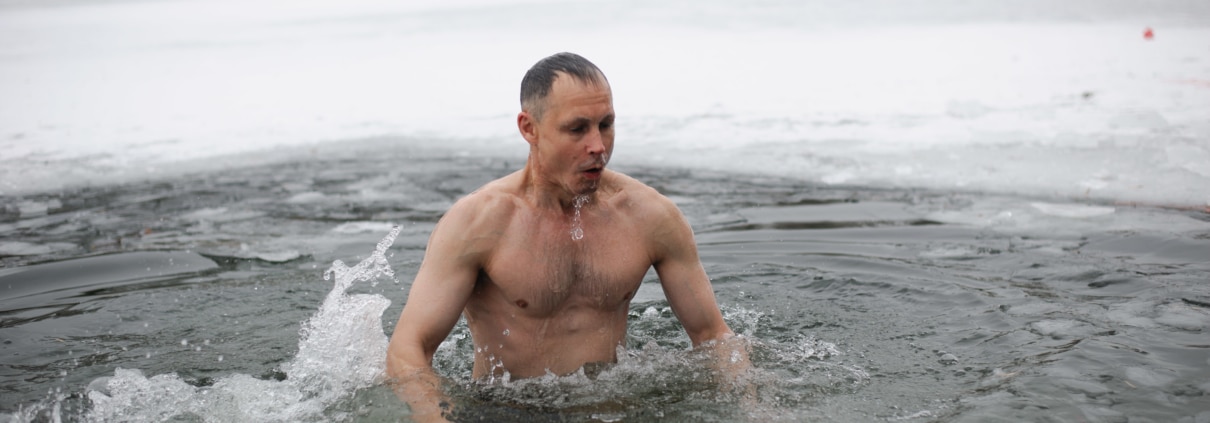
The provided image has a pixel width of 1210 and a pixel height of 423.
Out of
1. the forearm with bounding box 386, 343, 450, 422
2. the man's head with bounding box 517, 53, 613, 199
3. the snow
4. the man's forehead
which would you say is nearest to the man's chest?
the man's head with bounding box 517, 53, 613, 199

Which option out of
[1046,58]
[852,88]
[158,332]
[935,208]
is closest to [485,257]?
[158,332]

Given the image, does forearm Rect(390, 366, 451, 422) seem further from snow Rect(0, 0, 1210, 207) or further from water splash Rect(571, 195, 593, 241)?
snow Rect(0, 0, 1210, 207)

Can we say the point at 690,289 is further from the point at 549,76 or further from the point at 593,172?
the point at 549,76

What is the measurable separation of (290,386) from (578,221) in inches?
52.9

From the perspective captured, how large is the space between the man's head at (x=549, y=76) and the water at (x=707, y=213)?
101 centimetres

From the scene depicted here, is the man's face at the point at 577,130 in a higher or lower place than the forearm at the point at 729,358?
higher

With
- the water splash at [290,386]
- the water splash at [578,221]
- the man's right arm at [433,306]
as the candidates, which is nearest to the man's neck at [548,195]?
the water splash at [578,221]

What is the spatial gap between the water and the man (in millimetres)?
151

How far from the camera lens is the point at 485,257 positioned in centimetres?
354

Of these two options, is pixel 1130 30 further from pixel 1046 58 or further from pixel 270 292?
pixel 270 292

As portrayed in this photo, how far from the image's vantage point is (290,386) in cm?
404

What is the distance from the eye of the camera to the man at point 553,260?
336 centimetres

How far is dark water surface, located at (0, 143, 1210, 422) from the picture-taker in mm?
3707

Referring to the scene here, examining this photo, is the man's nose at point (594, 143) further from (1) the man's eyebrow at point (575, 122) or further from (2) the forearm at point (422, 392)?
(2) the forearm at point (422, 392)
